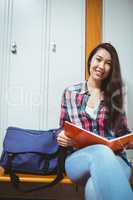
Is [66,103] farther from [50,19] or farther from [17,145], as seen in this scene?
[50,19]

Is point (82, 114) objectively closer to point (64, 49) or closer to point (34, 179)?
point (34, 179)

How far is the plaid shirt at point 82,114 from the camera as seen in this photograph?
150cm

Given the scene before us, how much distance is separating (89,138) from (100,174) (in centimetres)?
19

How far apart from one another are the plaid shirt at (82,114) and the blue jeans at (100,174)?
29 cm

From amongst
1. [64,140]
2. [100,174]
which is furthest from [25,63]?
[100,174]

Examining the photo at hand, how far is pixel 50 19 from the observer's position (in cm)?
194

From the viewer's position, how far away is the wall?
1.92 m

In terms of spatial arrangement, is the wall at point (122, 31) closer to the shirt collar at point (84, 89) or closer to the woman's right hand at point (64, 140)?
the shirt collar at point (84, 89)

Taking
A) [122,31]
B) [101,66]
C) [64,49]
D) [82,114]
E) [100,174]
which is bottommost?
[100,174]

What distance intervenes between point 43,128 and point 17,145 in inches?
15.3

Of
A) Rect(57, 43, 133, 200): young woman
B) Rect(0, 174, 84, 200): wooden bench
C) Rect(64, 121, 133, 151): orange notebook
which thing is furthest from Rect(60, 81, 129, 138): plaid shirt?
Rect(0, 174, 84, 200): wooden bench

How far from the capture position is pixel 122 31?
1957 mm

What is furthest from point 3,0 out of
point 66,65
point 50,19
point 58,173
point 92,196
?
point 92,196

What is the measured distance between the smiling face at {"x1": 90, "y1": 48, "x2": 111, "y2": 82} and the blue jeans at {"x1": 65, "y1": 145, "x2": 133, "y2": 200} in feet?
1.72
